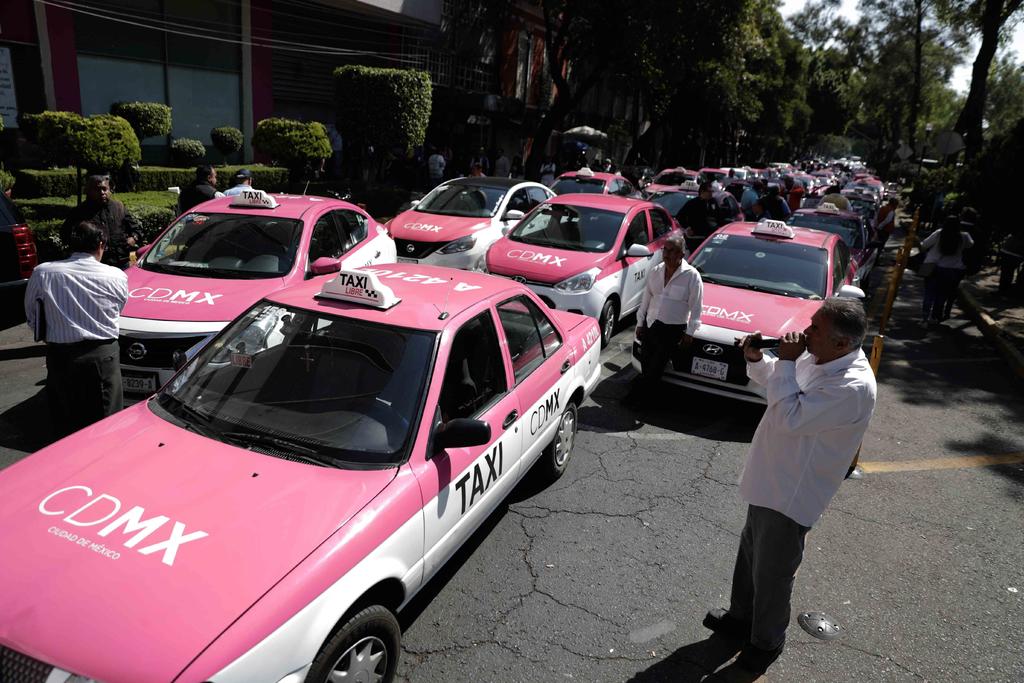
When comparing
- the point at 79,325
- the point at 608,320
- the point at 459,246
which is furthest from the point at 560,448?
the point at 459,246

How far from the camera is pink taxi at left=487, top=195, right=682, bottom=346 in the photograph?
834 cm

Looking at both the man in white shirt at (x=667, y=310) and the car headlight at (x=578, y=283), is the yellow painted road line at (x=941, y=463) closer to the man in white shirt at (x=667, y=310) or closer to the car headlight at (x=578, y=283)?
the man in white shirt at (x=667, y=310)

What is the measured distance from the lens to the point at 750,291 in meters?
7.52

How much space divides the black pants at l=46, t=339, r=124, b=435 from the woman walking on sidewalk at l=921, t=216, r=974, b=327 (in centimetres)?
1065

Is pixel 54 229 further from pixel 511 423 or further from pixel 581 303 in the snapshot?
pixel 511 423

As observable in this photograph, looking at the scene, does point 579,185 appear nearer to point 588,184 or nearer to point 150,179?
point 588,184

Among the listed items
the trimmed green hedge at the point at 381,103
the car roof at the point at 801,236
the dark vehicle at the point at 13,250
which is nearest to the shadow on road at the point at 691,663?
the car roof at the point at 801,236

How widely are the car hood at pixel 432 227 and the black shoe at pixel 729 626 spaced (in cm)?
723

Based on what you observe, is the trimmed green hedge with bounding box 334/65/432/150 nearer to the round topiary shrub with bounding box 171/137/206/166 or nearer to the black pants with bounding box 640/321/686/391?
the round topiary shrub with bounding box 171/137/206/166

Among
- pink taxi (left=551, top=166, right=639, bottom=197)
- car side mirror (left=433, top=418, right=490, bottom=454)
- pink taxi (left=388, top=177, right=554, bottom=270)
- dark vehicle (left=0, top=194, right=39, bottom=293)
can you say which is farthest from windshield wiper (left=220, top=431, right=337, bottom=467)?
pink taxi (left=551, top=166, right=639, bottom=197)

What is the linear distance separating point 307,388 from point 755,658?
104 inches

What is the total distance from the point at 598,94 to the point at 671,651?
138 feet

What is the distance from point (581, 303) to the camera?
26.9 ft

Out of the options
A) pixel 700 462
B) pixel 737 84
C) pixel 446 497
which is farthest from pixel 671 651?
pixel 737 84
